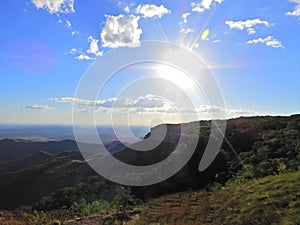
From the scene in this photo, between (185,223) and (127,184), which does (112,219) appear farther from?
(127,184)

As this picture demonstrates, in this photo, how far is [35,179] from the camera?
7219 centimetres

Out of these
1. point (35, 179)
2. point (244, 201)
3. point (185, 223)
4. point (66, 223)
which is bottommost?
point (35, 179)

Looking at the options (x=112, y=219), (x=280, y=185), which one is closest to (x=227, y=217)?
(x=280, y=185)

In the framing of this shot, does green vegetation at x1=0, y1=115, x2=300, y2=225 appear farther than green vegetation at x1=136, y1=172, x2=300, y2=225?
Yes

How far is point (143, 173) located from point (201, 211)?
13.5 metres

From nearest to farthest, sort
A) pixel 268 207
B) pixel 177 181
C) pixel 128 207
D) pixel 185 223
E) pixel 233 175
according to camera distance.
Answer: pixel 268 207 → pixel 185 223 → pixel 128 207 → pixel 233 175 → pixel 177 181

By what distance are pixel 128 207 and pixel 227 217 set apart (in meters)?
5.26

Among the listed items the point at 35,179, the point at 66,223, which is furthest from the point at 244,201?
the point at 35,179

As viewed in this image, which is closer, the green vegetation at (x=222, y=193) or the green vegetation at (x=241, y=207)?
the green vegetation at (x=241, y=207)

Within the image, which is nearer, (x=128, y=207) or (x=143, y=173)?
(x=128, y=207)

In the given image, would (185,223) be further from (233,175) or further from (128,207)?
(233,175)

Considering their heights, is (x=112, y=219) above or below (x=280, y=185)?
below

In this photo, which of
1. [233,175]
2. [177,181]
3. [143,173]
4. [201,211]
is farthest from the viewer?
[143,173]

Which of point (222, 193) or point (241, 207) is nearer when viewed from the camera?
point (241, 207)
